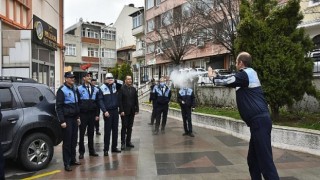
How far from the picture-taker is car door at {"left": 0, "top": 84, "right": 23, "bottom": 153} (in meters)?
7.11

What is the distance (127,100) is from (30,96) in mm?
2688

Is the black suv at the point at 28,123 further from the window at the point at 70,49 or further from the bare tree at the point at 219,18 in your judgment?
the window at the point at 70,49

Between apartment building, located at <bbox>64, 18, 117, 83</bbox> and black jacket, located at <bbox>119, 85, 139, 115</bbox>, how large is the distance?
54.6 meters

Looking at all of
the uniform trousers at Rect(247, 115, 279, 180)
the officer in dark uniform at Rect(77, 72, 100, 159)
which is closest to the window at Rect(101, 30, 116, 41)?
the officer in dark uniform at Rect(77, 72, 100, 159)

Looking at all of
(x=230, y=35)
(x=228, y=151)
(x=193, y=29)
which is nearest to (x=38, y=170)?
(x=228, y=151)

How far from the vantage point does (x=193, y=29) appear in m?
23.9

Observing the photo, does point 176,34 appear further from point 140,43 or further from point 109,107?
point 140,43

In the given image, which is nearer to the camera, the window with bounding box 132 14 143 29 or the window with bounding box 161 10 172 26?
the window with bounding box 161 10 172 26

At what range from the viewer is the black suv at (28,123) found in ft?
23.7

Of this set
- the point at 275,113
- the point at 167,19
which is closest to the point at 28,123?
the point at 275,113

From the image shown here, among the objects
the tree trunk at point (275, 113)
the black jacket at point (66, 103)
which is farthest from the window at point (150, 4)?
the black jacket at point (66, 103)

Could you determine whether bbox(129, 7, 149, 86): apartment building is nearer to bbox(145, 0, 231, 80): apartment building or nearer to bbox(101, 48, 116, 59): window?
bbox(145, 0, 231, 80): apartment building

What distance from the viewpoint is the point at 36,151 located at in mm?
7684

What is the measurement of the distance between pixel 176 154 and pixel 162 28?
913 inches
